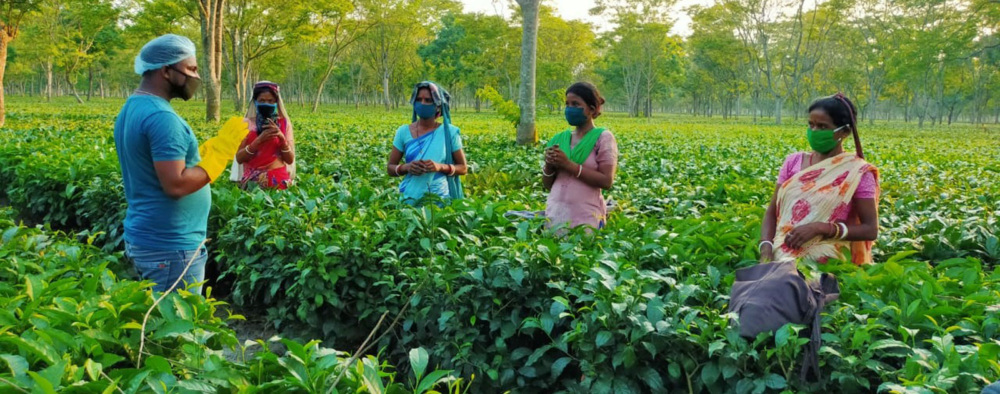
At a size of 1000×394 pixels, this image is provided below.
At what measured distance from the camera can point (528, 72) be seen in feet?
39.4

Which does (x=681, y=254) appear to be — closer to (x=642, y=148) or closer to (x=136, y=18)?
(x=642, y=148)

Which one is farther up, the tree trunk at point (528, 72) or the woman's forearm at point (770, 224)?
the tree trunk at point (528, 72)

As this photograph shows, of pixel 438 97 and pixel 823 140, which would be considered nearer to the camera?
pixel 823 140

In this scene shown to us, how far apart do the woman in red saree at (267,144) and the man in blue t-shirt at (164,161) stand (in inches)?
58.0

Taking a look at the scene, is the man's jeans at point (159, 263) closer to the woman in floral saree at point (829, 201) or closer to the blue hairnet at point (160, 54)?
the blue hairnet at point (160, 54)

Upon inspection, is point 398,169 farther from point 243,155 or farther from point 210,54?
point 210,54

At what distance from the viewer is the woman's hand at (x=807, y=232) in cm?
285

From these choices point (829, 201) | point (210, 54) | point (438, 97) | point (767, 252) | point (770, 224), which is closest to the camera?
point (829, 201)

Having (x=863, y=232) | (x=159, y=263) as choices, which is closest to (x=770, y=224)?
(x=863, y=232)

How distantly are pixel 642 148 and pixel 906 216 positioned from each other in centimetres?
692

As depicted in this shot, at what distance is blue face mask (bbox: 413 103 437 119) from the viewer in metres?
4.35

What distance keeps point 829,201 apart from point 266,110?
12.6 feet

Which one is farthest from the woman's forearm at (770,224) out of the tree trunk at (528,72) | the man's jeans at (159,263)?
the tree trunk at (528,72)

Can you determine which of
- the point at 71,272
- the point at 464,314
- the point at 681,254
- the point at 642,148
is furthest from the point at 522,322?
the point at 642,148
